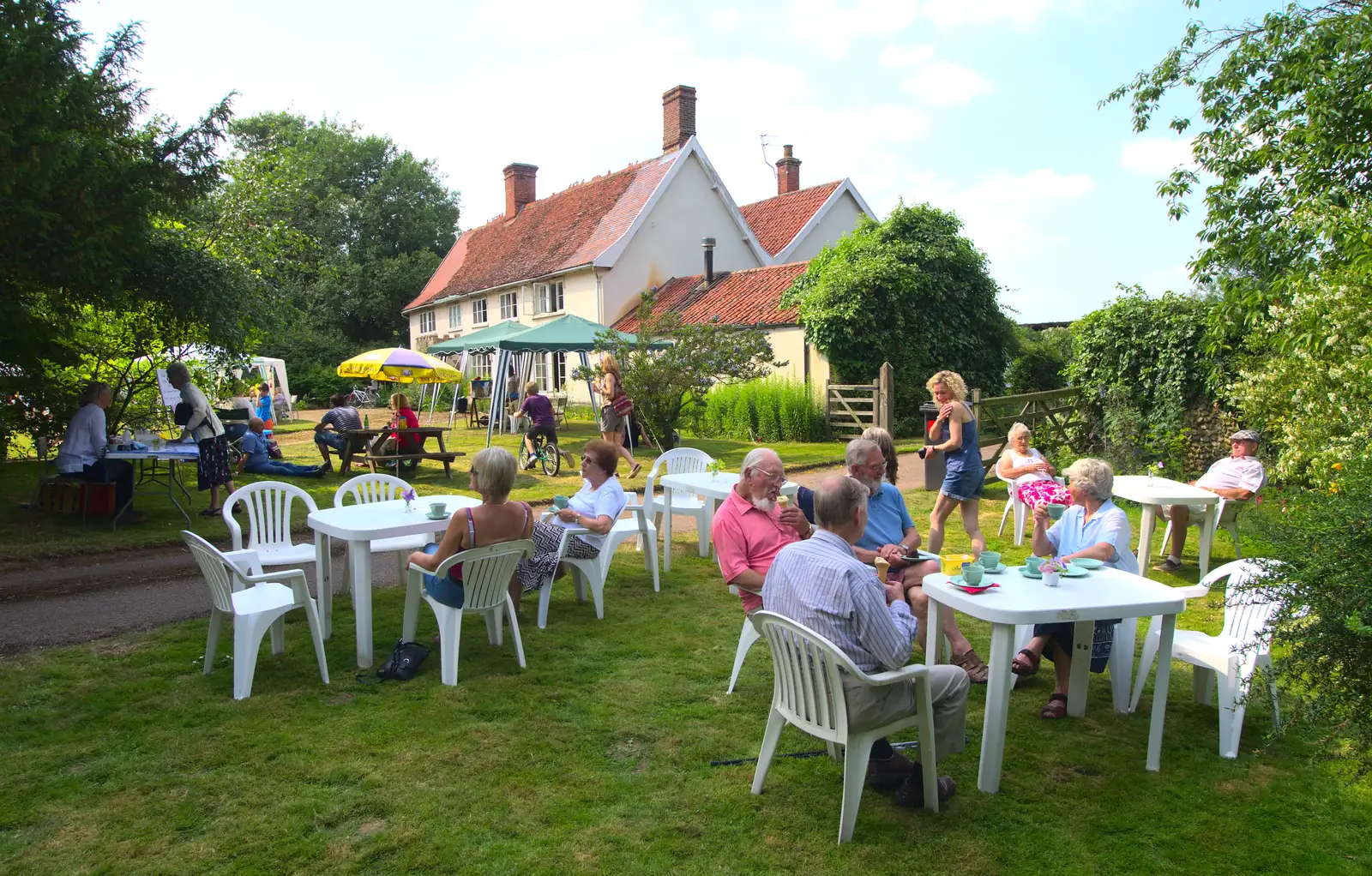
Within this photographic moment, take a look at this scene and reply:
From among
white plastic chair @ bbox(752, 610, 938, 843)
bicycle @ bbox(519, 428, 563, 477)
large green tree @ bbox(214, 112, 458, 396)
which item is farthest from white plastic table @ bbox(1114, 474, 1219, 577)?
large green tree @ bbox(214, 112, 458, 396)

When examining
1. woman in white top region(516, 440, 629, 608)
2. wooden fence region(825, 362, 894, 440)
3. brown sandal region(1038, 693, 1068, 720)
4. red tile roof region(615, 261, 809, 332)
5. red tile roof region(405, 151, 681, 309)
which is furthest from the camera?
red tile roof region(405, 151, 681, 309)

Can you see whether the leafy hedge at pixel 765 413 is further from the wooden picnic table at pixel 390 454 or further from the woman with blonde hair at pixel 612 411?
the wooden picnic table at pixel 390 454

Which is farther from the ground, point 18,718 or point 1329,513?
point 1329,513

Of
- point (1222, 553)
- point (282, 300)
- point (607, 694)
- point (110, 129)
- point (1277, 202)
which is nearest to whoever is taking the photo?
point (607, 694)

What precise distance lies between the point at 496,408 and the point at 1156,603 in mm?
16973

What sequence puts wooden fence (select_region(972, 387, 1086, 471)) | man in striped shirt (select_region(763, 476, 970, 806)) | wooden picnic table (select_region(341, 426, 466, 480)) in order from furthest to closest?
wooden picnic table (select_region(341, 426, 466, 480)) → wooden fence (select_region(972, 387, 1086, 471)) → man in striped shirt (select_region(763, 476, 970, 806))

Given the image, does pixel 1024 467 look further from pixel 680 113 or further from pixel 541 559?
pixel 680 113

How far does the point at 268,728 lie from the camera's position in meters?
4.39

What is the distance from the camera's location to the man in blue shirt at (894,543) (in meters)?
4.94

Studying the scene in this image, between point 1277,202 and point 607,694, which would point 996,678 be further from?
point 1277,202

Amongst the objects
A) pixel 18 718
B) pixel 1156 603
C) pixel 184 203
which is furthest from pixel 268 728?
pixel 184 203

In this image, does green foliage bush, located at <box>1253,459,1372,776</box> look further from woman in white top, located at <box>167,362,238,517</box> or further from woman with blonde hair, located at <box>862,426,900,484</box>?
woman in white top, located at <box>167,362,238,517</box>

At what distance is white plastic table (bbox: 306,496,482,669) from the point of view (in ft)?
17.3

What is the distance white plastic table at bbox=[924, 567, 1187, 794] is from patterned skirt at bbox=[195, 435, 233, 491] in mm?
8445
